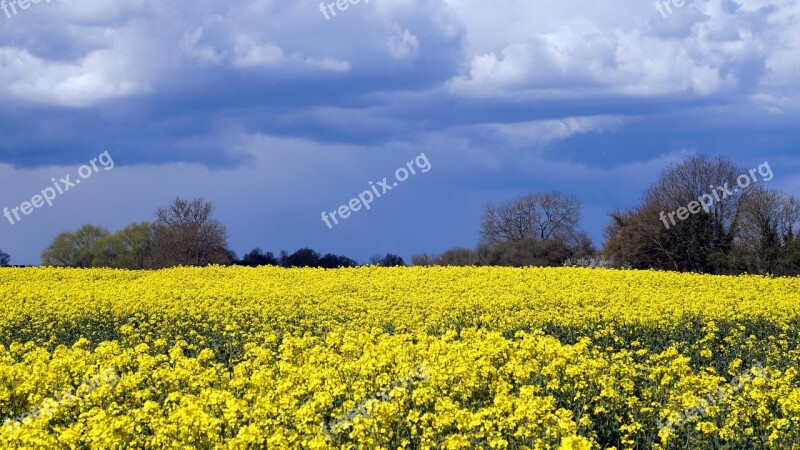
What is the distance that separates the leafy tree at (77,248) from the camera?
233ft

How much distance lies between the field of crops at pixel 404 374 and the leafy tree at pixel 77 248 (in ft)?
165

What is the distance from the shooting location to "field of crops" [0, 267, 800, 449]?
9.06 meters

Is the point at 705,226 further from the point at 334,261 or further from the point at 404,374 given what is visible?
the point at 404,374

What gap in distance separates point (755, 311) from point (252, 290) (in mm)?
13549

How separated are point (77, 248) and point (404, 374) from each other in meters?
66.3

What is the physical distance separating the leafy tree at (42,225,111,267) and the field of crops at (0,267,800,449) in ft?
165


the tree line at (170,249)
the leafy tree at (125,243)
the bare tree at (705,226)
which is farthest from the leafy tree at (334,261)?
the leafy tree at (125,243)

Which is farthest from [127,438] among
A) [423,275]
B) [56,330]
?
[423,275]

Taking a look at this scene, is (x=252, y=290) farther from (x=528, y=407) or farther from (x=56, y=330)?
(x=528, y=407)

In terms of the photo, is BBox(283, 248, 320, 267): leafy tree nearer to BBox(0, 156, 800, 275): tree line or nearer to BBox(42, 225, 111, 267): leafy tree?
BBox(0, 156, 800, 275): tree line

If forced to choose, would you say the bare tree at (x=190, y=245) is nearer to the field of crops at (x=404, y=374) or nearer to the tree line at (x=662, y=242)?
the tree line at (x=662, y=242)

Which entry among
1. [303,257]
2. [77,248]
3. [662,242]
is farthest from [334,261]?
[77,248]

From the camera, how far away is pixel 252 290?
25000 mm

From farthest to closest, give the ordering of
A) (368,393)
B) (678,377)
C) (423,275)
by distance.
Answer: (423,275), (678,377), (368,393)
